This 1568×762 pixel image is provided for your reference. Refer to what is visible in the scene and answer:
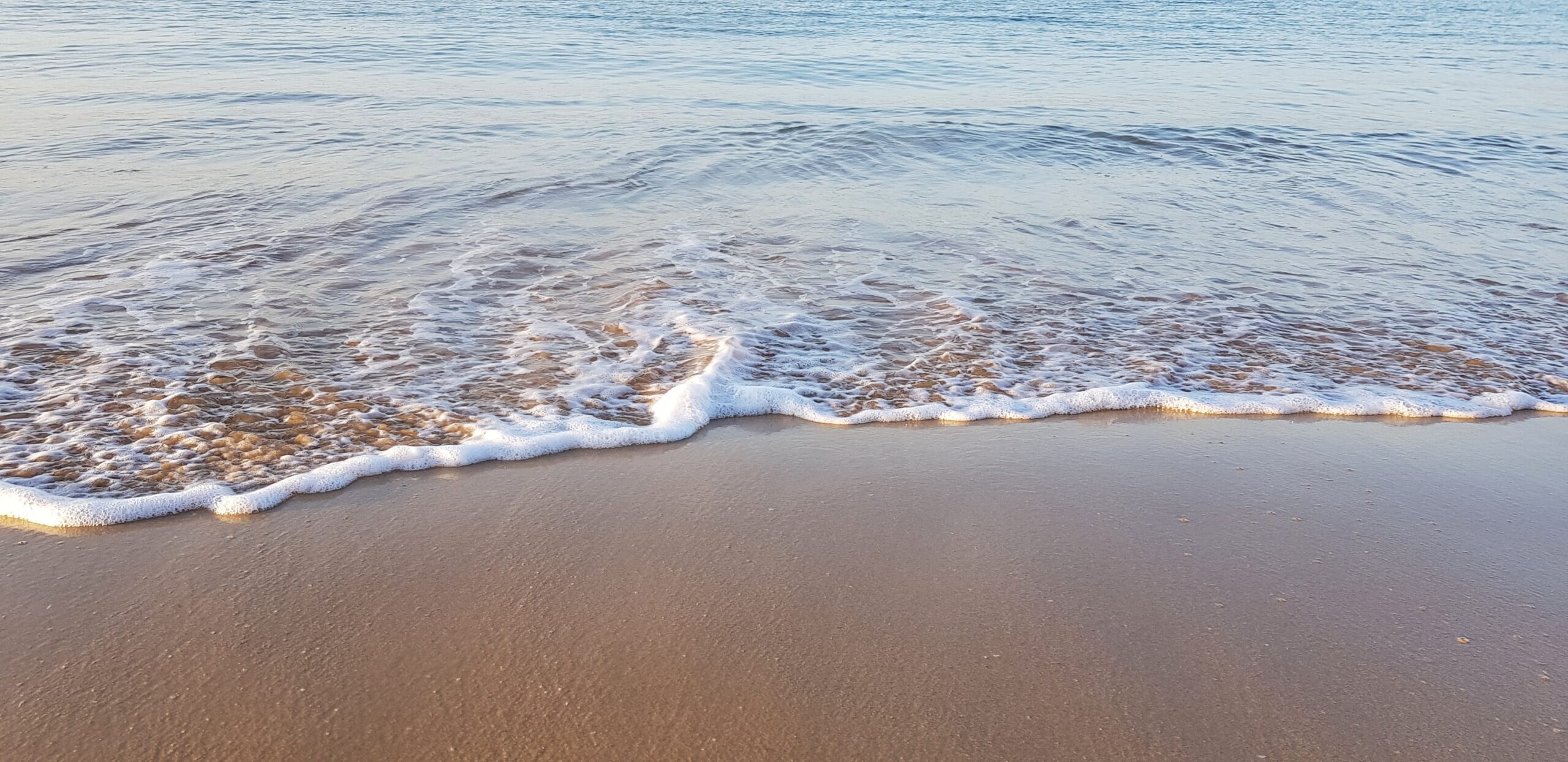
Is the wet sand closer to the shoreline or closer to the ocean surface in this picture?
the shoreline

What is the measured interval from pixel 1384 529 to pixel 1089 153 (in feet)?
24.5

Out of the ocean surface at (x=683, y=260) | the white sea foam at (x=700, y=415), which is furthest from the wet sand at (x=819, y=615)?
the ocean surface at (x=683, y=260)

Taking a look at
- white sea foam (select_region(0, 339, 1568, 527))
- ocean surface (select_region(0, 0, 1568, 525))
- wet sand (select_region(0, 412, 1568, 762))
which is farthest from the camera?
Answer: ocean surface (select_region(0, 0, 1568, 525))

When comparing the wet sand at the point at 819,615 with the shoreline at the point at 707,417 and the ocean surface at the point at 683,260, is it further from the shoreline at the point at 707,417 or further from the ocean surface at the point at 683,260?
the ocean surface at the point at 683,260

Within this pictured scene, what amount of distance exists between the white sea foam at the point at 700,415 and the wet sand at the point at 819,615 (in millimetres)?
72

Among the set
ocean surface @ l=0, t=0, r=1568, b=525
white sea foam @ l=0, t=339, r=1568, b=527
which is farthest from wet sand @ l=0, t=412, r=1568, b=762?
ocean surface @ l=0, t=0, r=1568, b=525

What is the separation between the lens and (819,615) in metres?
2.71

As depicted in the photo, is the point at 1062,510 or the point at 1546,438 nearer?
the point at 1062,510

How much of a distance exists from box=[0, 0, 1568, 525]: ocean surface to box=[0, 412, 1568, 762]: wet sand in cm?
42

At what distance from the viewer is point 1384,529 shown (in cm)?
327

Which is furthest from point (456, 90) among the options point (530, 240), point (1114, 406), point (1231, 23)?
point (1231, 23)

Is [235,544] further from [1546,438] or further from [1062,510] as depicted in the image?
[1546,438]

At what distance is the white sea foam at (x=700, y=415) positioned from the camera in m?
3.12

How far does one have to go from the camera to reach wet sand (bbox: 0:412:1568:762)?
227cm
